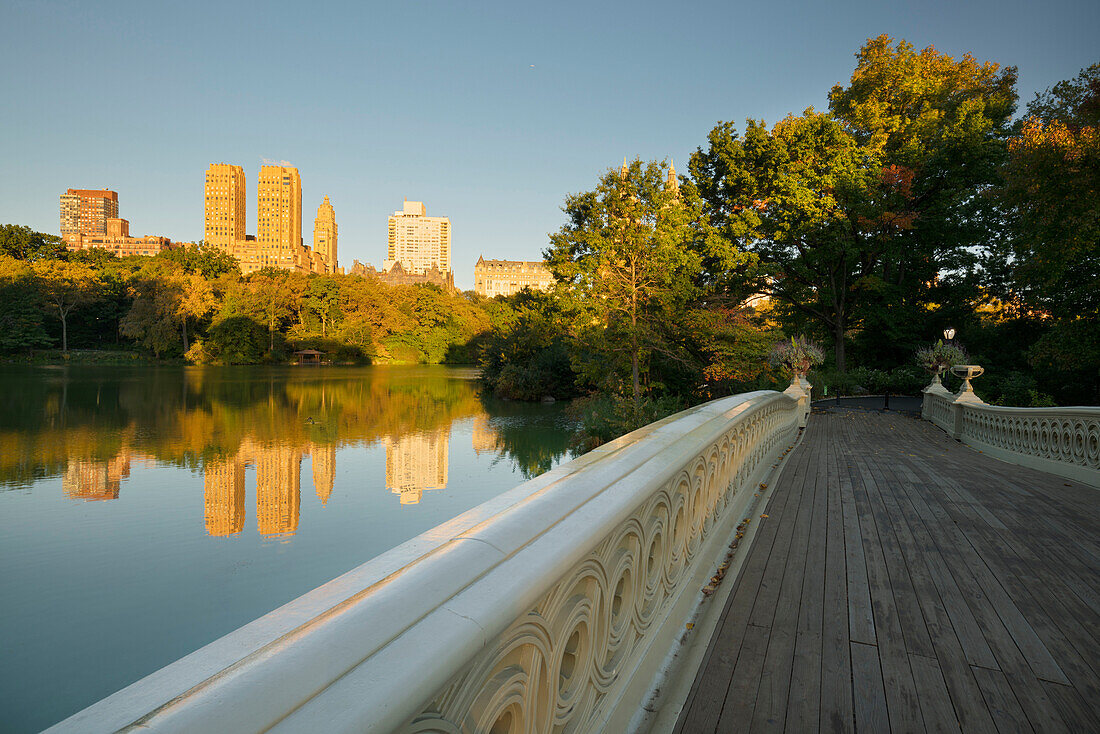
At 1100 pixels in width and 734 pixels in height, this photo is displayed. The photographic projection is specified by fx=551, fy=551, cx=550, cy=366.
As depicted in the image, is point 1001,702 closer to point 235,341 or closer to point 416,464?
point 416,464

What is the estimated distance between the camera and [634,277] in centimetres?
2086

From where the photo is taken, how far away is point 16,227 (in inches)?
2207

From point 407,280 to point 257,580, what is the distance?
115m

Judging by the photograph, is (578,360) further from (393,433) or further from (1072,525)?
(1072,525)

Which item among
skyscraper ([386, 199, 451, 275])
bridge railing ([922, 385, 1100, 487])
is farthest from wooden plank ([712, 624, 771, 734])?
skyscraper ([386, 199, 451, 275])

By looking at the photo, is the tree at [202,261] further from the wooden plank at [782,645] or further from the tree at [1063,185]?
the wooden plank at [782,645]

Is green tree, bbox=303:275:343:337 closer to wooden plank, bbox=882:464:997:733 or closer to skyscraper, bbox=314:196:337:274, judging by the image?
wooden plank, bbox=882:464:997:733

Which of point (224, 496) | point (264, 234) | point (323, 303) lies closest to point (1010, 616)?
point (224, 496)

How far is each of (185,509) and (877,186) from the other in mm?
27679

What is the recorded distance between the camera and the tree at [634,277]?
1997 cm

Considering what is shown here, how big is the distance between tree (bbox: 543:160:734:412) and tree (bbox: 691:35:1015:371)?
4388mm

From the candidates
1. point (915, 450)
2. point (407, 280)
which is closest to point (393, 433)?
point (915, 450)

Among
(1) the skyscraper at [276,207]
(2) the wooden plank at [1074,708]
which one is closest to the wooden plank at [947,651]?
(2) the wooden plank at [1074,708]

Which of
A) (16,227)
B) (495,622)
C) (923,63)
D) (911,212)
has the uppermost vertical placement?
(923,63)
